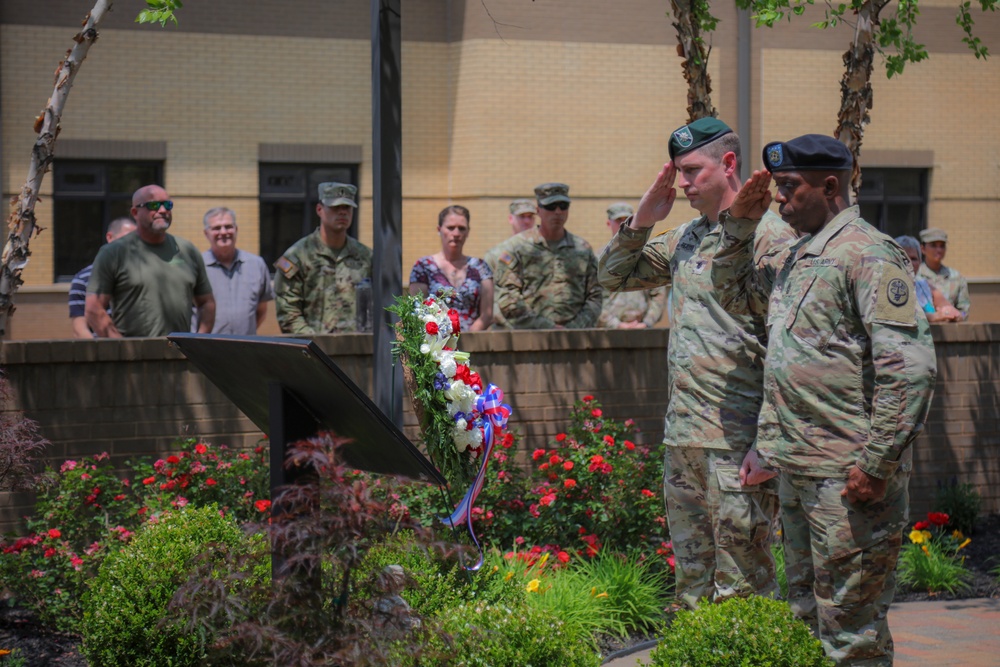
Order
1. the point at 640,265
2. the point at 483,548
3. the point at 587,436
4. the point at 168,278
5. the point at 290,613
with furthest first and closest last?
the point at 168,278 → the point at 587,436 → the point at 483,548 → the point at 640,265 → the point at 290,613

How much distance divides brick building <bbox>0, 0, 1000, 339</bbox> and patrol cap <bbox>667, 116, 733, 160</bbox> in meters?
10.9

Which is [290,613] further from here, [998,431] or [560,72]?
[560,72]

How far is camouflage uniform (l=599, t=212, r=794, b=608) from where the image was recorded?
5086 millimetres

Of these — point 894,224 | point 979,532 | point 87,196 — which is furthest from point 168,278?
point 894,224

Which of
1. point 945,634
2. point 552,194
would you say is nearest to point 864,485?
point 945,634

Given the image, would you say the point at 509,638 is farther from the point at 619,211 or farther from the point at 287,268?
the point at 619,211

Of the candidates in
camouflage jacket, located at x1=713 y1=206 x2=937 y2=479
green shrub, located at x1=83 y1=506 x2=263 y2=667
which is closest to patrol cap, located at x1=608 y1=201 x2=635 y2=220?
camouflage jacket, located at x1=713 y1=206 x2=937 y2=479

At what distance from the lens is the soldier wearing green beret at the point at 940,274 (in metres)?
12.5

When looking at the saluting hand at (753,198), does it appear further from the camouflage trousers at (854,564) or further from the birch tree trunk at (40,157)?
the birch tree trunk at (40,157)

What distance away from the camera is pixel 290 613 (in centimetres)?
333

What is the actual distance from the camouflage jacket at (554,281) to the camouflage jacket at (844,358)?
4565mm

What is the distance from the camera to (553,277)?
9266mm

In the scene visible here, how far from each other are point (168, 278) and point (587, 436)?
9.76 ft

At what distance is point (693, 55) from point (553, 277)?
2.02 meters
